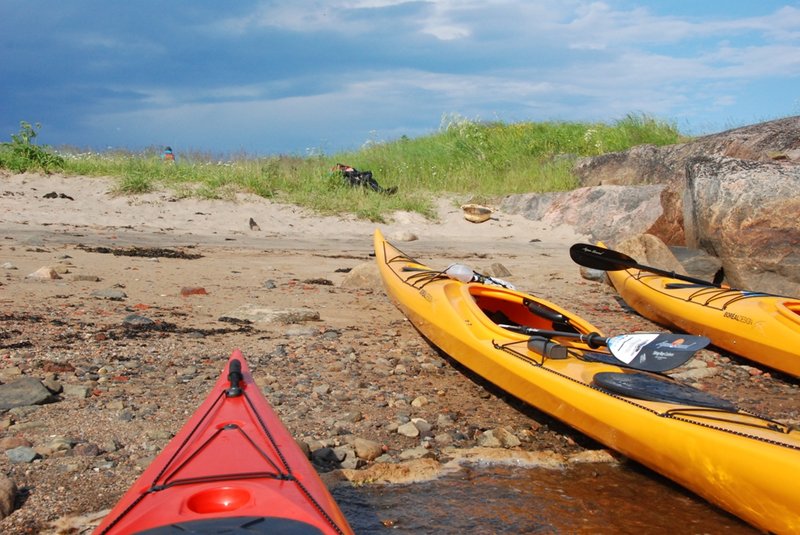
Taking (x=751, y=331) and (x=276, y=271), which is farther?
(x=276, y=271)

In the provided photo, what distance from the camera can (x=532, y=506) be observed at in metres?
3.27

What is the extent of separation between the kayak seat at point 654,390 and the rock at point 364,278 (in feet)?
11.9

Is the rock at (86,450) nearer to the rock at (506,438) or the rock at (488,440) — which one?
the rock at (488,440)

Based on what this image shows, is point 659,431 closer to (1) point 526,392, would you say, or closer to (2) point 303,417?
(1) point 526,392

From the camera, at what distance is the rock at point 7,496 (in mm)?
2754

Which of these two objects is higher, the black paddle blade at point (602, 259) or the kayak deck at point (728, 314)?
the black paddle blade at point (602, 259)

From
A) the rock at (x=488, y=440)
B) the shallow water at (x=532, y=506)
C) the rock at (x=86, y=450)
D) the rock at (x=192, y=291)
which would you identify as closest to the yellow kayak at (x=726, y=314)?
the shallow water at (x=532, y=506)

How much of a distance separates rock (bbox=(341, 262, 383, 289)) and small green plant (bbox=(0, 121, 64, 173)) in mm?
7173

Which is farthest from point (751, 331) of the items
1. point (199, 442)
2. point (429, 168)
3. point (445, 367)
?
point (429, 168)

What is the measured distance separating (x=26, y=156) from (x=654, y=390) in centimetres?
1135

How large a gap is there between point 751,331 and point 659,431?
8.08 feet

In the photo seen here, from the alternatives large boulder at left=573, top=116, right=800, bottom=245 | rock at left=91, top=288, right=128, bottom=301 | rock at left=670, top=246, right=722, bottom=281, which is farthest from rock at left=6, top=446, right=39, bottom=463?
large boulder at left=573, top=116, right=800, bottom=245

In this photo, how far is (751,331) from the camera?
5.34m

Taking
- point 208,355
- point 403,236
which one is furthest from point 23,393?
point 403,236
